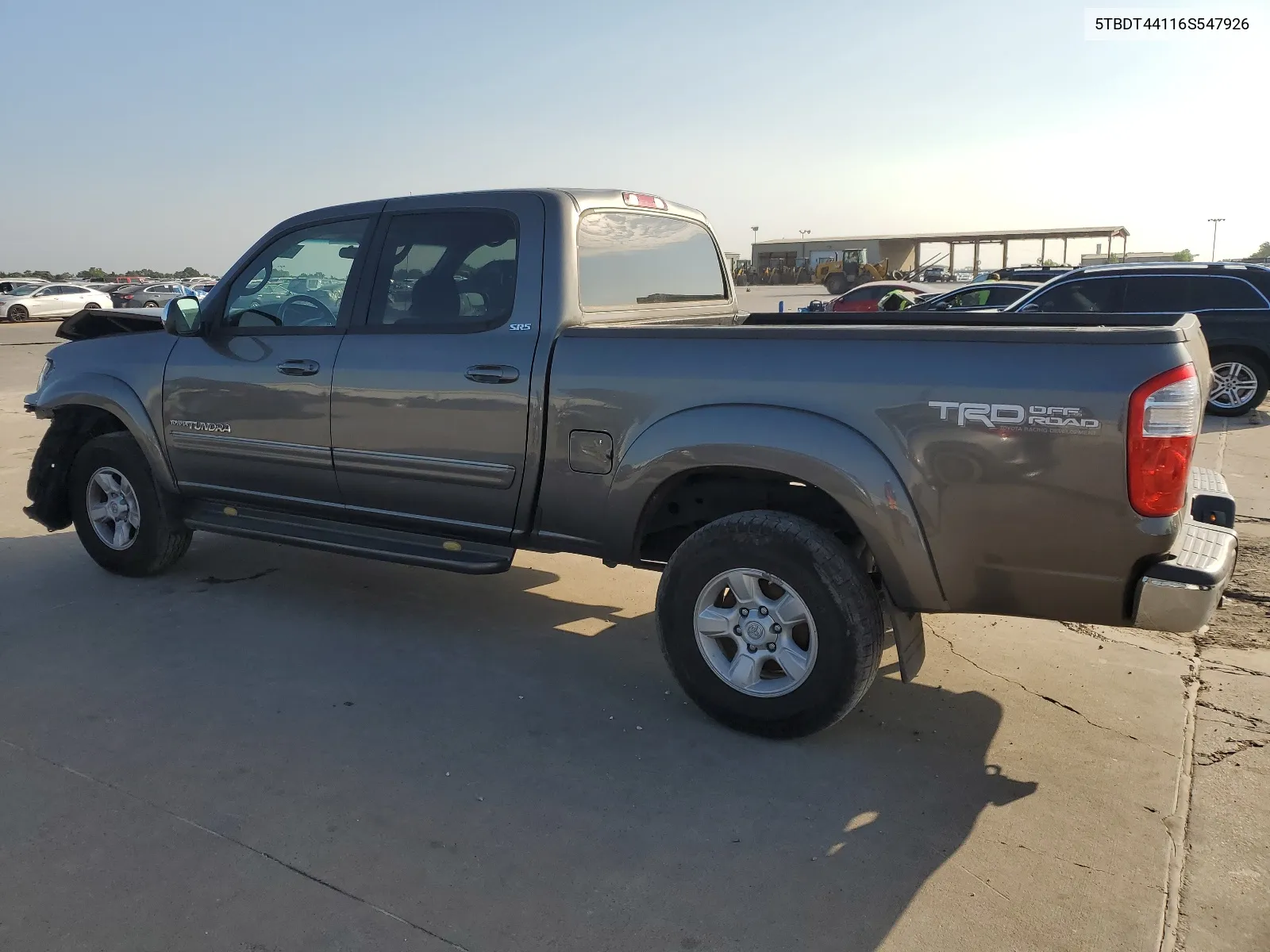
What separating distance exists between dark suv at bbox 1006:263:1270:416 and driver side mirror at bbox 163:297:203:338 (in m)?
8.58

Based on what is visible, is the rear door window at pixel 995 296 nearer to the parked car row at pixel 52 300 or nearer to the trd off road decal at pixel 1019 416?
the trd off road decal at pixel 1019 416

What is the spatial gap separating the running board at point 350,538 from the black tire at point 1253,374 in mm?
9708

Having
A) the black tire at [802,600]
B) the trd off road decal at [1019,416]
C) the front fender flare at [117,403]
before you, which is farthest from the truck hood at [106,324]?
the trd off road decal at [1019,416]

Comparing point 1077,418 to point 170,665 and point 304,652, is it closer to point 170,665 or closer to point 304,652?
point 304,652

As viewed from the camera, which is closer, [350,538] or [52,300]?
[350,538]

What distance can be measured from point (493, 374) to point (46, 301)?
122 ft

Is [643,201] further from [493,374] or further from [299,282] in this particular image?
[299,282]

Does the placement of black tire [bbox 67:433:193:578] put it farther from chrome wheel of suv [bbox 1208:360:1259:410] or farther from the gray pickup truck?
chrome wheel of suv [bbox 1208:360:1259:410]

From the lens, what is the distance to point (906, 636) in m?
3.59

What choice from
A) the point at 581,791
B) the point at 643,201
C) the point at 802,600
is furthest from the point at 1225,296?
the point at 581,791

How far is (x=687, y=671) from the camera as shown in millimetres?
3768

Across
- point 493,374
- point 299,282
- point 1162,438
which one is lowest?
point 1162,438

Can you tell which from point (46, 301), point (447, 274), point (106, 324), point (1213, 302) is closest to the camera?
point (447, 274)

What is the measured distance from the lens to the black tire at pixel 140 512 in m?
5.35
